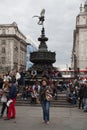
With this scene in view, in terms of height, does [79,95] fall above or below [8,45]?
below

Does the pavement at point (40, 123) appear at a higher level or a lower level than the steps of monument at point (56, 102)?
lower

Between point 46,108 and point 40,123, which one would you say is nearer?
point 46,108

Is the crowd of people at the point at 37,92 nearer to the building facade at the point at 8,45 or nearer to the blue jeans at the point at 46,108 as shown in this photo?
the blue jeans at the point at 46,108

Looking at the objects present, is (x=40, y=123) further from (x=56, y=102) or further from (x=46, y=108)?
(x=56, y=102)

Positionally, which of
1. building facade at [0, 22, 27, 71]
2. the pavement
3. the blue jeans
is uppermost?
building facade at [0, 22, 27, 71]

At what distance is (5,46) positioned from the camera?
124 meters

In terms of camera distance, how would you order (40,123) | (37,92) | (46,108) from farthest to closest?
1. (37,92)
2. (40,123)
3. (46,108)

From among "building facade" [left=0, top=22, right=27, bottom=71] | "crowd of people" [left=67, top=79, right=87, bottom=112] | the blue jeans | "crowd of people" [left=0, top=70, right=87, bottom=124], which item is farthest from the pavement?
"building facade" [left=0, top=22, right=27, bottom=71]

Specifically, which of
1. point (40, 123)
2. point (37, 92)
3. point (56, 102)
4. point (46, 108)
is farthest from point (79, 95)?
point (46, 108)

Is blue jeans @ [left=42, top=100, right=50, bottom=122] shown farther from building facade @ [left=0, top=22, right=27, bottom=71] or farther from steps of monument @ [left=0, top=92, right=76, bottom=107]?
building facade @ [left=0, top=22, right=27, bottom=71]

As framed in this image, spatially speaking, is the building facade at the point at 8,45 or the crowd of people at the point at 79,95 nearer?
the crowd of people at the point at 79,95

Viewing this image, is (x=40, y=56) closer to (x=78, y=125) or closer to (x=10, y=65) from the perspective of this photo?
(x=78, y=125)

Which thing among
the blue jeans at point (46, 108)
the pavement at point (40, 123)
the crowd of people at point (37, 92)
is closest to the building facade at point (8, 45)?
the crowd of people at point (37, 92)

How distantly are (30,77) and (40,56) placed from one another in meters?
2.07
